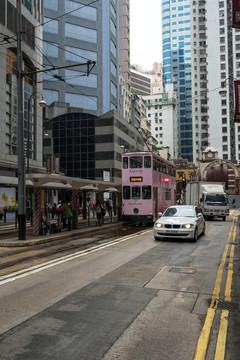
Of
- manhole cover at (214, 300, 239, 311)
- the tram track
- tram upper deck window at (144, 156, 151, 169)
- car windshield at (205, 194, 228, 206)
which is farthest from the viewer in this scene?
car windshield at (205, 194, 228, 206)

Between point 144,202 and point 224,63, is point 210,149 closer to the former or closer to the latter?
point 224,63

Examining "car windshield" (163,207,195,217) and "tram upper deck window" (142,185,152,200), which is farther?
"tram upper deck window" (142,185,152,200)

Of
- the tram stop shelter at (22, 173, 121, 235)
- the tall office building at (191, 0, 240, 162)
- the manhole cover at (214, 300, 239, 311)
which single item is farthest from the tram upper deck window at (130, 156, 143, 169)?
the tall office building at (191, 0, 240, 162)

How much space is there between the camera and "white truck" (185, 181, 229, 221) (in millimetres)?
28594

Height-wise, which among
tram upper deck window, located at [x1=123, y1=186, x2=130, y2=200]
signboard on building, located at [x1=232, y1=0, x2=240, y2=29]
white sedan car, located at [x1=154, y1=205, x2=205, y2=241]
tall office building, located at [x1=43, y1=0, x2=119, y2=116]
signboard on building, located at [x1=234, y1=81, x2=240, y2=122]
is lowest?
white sedan car, located at [x1=154, y1=205, x2=205, y2=241]

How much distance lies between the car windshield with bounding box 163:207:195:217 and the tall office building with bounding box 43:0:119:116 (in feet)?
197

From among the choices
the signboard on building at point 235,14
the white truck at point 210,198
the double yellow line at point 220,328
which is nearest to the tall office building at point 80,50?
the white truck at point 210,198

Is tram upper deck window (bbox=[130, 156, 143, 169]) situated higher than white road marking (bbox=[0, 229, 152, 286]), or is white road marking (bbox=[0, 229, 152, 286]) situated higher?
tram upper deck window (bbox=[130, 156, 143, 169])

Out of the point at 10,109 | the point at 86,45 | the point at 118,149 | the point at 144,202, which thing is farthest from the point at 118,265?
the point at 86,45

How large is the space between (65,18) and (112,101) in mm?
19956

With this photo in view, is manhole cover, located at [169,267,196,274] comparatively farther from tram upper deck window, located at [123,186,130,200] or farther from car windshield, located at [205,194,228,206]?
car windshield, located at [205,194,228,206]

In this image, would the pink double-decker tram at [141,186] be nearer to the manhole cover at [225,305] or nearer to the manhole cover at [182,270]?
the manhole cover at [182,270]

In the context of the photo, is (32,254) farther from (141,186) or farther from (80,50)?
(80,50)

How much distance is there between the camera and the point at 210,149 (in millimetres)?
83000
